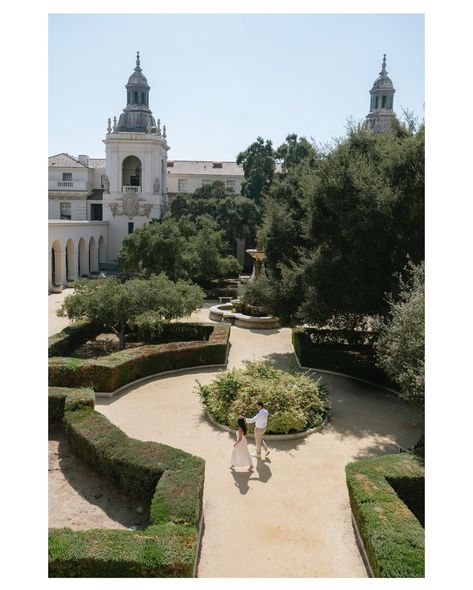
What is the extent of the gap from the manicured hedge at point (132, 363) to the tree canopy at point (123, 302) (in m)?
1.61

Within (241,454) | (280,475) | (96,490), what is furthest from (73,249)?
(280,475)

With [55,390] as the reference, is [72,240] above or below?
above

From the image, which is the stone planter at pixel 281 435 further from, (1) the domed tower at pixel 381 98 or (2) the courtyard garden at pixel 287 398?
(1) the domed tower at pixel 381 98

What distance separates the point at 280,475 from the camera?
10.9 m

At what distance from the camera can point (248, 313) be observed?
27.5m

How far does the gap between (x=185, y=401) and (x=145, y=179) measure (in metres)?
36.4

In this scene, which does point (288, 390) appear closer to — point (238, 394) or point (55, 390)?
point (238, 394)

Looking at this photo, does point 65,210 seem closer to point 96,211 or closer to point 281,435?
point 96,211

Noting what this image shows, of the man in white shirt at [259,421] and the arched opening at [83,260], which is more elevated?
the arched opening at [83,260]

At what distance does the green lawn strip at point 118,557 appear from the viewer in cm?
691

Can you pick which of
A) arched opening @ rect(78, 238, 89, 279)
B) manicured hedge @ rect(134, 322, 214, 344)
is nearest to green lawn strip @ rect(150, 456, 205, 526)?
manicured hedge @ rect(134, 322, 214, 344)

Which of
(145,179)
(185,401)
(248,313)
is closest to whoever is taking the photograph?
(185,401)

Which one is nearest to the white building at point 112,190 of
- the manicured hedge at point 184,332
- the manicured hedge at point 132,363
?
the manicured hedge at point 184,332

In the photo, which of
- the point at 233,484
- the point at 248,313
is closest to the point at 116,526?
the point at 233,484
